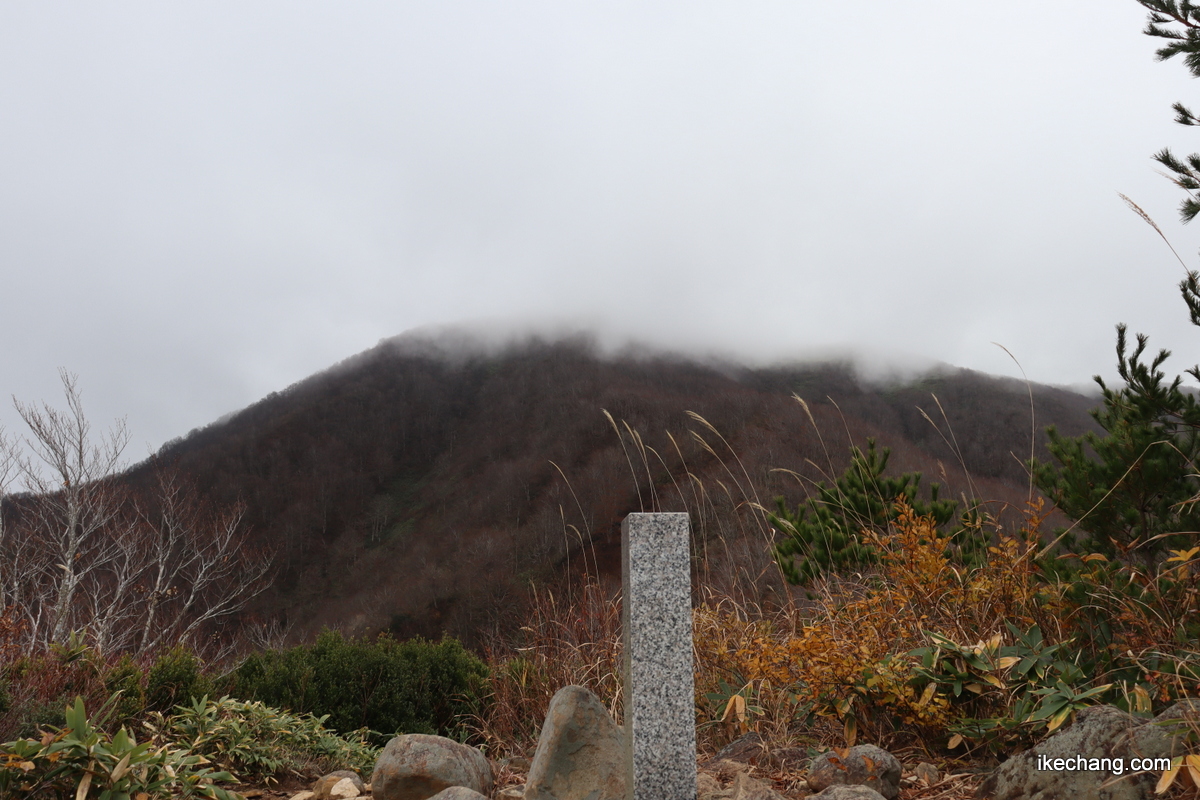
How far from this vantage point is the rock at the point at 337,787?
3547mm

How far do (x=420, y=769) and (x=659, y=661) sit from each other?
4.83 ft

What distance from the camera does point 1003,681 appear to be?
2.72 m

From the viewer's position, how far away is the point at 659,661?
2.65 meters

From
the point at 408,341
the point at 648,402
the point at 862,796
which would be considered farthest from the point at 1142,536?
the point at 408,341

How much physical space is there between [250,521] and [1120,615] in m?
44.8

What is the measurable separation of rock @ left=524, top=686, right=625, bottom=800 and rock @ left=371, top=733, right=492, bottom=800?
481mm

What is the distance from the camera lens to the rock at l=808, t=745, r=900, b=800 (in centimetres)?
251

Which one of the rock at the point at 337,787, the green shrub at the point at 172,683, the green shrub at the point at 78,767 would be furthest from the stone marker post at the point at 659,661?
the green shrub at the point at 172,683

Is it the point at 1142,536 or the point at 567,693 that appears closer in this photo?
the point at 567,693

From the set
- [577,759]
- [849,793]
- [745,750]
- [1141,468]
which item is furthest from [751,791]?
[1141,468]

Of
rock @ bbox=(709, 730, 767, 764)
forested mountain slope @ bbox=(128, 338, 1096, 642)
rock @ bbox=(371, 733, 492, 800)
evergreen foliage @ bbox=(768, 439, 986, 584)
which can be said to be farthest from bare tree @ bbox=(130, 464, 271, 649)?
forested mountain slope @ bbox=(128, 338, 1096, 642)

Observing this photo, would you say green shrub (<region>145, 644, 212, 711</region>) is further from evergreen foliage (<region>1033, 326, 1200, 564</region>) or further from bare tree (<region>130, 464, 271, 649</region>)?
evergreen foliage (<region>1033, 326, 1200, 564</region>)

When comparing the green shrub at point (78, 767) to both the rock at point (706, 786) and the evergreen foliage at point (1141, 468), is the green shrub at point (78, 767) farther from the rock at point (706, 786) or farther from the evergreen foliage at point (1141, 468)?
the evergreen foliage at point (1141, 468)

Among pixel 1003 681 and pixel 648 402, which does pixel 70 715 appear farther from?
pixel 648 402
